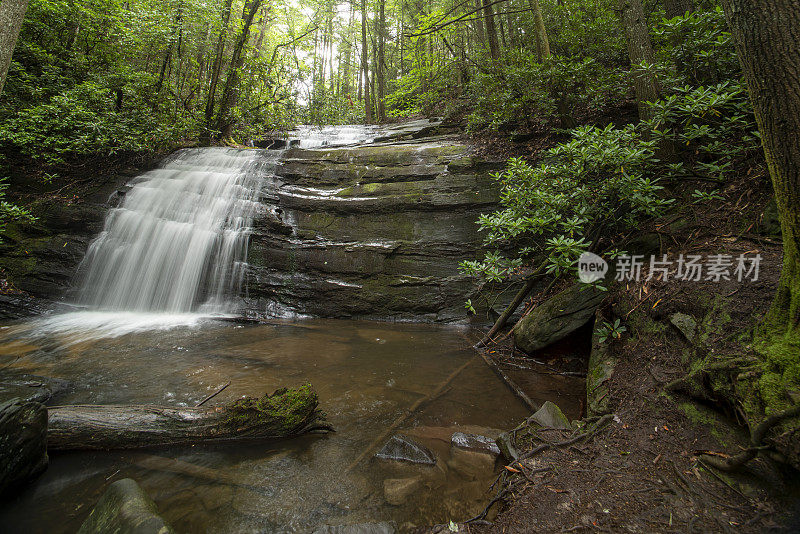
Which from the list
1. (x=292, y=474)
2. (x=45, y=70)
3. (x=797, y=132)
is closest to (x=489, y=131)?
(x=797, y=132)

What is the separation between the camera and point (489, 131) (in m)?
8.70

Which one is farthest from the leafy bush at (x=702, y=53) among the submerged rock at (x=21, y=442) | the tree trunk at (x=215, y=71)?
the tree trunk at (x=215, y=71)

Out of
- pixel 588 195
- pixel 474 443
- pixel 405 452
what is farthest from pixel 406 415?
pixel 588 195

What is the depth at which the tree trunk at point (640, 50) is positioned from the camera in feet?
15.4

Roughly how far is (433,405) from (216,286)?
6334 millimetres

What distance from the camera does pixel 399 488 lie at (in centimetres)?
237

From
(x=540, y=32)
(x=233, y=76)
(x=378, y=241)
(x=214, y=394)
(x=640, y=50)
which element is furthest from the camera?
(x=233, y=76)

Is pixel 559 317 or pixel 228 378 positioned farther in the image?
pixel 559 317

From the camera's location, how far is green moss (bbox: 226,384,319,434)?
2.88 meters

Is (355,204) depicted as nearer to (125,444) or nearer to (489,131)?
(489,131)

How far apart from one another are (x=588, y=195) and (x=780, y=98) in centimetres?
244

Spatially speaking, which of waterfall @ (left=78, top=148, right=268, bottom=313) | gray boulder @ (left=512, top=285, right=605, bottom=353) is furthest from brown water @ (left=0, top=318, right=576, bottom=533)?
waterfall @ (left=78, top=148, right=268, bottom=313)

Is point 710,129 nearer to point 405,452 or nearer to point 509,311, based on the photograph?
point 509,311

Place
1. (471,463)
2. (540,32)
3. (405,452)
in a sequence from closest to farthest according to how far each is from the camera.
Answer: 1. (471,463)
2. (405,452)
3. (540,32)
